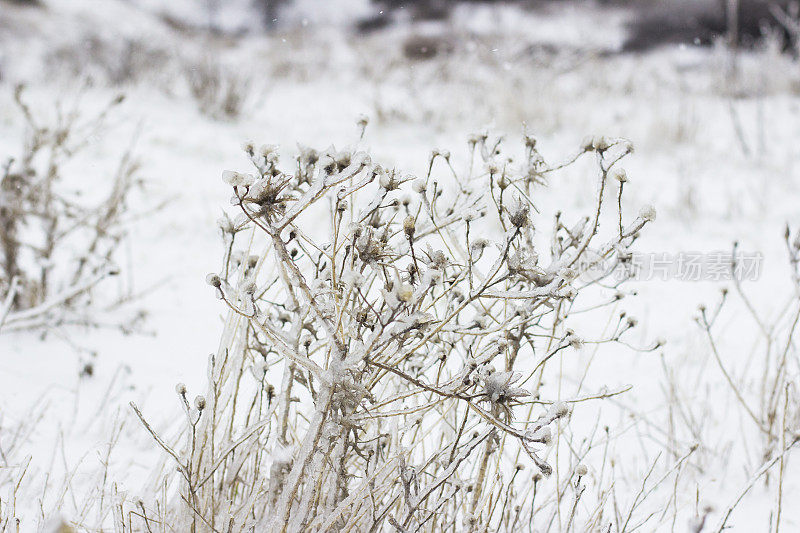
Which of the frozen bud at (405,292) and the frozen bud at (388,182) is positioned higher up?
the frozen bud at (388,182)

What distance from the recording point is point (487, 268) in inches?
103

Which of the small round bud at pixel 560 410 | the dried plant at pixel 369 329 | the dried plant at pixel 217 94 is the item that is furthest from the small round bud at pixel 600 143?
the dried plant at pixel 217 94

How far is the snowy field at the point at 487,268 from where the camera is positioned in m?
1.11

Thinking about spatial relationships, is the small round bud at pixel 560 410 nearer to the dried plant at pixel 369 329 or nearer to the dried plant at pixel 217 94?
the dried plant at pixel 369 329

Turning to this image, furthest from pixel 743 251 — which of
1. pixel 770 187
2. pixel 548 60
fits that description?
pixel 548 60

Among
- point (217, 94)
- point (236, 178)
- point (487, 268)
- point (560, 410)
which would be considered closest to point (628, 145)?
point (560, 410)

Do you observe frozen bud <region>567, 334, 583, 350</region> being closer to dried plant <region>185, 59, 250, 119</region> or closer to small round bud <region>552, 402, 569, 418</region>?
small round bud <region>552, 402, 569, 418</region>

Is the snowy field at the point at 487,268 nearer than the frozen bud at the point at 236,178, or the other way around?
the frozen bud at the point at 236,178

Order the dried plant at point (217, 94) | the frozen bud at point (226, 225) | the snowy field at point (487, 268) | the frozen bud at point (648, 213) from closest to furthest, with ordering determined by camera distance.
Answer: the frozen bud at point (648, 213), the frozen bud at point (226, 225), the snowy field at point (487, 268), the dried plant at point (217, 94)

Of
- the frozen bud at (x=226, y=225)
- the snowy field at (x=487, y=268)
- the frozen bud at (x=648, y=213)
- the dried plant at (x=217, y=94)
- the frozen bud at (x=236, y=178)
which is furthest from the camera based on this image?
the dried plant at (x=217, y=94)

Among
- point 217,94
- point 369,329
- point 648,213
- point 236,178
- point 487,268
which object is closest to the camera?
point 236,178

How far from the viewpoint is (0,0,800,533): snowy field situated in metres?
1.11

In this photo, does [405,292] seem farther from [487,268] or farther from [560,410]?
[487,268]

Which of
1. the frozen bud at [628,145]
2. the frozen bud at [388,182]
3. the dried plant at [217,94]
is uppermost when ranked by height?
the dried plant at [217,94]
